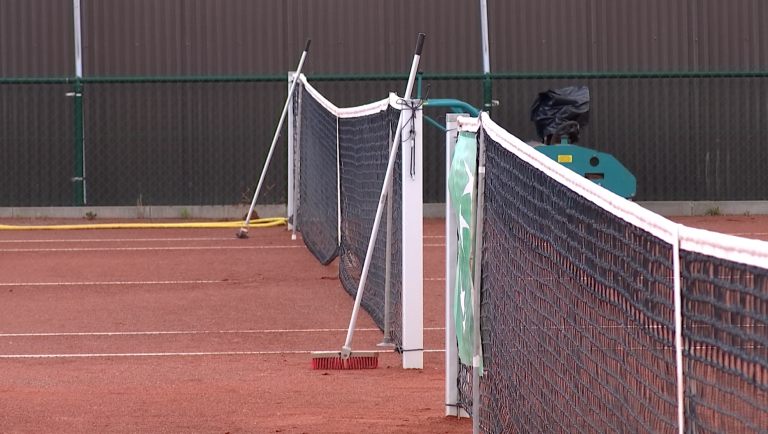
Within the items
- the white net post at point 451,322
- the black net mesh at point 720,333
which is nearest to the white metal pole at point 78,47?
the white net post at point 451,322

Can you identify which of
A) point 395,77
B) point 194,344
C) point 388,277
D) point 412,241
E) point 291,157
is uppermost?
point 395,77

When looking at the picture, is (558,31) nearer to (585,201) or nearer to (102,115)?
(102,115)

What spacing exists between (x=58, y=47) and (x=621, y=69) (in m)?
8.81

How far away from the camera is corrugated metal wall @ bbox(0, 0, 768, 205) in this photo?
18812mm

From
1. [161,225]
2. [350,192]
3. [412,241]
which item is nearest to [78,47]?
[161,225]

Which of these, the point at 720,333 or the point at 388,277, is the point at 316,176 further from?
the point at 720,333

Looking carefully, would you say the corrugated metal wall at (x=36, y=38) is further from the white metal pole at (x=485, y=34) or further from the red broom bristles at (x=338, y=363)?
the red broom bristles at (x=338, y=363)

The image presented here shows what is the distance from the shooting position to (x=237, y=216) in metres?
19.0

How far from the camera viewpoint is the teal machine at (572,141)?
647 inches

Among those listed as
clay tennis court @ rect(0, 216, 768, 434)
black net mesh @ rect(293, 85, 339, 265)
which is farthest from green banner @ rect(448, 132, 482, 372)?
black net mesh @ rect(293, 85, 339, 265)

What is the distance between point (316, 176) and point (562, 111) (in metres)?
4.61

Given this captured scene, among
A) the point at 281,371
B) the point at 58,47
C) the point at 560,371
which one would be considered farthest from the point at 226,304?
the point at 58,47

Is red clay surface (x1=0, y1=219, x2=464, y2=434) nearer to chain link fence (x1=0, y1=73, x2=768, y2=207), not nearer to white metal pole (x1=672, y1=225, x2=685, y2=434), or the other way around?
white metal pole (x1=672, y1=225, x2=685, y2=434)

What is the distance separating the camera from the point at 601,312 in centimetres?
383
